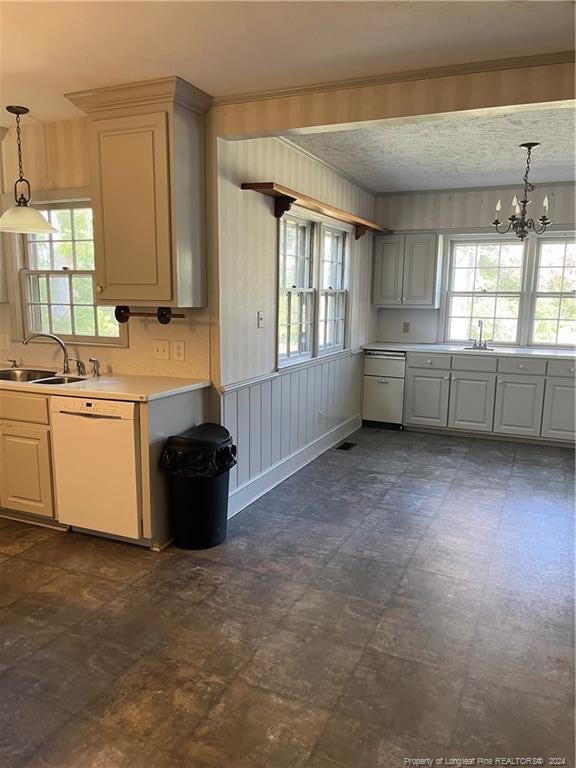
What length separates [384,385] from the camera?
6055 millimetres

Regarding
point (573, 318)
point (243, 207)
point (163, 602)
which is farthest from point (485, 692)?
point (573, 318)

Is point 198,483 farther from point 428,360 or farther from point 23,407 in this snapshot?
point 428,360

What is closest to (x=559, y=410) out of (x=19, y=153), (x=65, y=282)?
(x=65, y=282)

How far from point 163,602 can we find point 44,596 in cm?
59

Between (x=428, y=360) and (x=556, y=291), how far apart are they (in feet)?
5.05

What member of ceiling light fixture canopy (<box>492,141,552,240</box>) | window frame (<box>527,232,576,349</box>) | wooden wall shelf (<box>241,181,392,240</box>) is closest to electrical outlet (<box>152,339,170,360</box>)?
wooden wall shelf (<box>241,181,392,240</box>)

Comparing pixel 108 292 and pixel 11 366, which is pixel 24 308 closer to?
pixel 11 366

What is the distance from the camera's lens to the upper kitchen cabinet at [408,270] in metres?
6.05

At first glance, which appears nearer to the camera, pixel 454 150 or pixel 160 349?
pixel 160 349

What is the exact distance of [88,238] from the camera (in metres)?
3.93

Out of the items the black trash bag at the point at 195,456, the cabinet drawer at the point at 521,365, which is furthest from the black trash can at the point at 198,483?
the cabinet drawer at the point at 521,365

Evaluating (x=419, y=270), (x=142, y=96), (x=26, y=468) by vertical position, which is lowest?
(x=26, y=468)

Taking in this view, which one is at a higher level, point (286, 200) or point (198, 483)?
point (286, 200)

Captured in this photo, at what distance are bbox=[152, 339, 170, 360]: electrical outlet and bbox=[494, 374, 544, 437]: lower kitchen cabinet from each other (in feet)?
11.5
